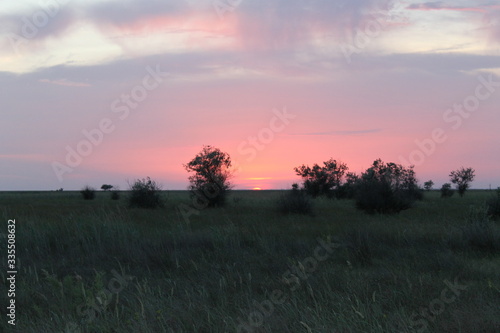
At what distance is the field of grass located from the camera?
5.27m

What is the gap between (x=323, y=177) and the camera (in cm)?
5362

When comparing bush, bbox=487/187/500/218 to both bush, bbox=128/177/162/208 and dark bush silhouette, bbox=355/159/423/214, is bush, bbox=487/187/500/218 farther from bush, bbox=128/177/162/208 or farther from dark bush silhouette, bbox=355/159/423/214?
bush, bbox=128/177/162/208

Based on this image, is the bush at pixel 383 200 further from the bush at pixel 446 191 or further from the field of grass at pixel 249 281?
the bush at pixel 446 191

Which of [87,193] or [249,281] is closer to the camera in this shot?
[249,281]

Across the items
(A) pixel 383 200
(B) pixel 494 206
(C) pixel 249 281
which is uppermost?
(A) pixel 383 200

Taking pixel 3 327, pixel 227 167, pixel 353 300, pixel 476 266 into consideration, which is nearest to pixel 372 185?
pixel 227 167

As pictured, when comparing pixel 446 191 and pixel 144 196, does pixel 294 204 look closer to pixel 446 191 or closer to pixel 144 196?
pixel 144 196

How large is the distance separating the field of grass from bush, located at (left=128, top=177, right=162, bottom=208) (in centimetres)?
2149

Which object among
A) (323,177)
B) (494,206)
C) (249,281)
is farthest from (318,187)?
(249,281)

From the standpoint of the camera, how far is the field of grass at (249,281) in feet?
17.3

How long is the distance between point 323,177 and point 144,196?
25.1 metres

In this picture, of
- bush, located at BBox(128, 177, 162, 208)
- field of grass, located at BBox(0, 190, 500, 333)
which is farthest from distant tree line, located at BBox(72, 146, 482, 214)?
field of grass, located at BBox(0, 190, 500, 333)

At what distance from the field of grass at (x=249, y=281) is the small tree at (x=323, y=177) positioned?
3979 centimetres

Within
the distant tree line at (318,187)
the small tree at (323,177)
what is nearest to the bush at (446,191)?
the distant tree line at (318,187)
